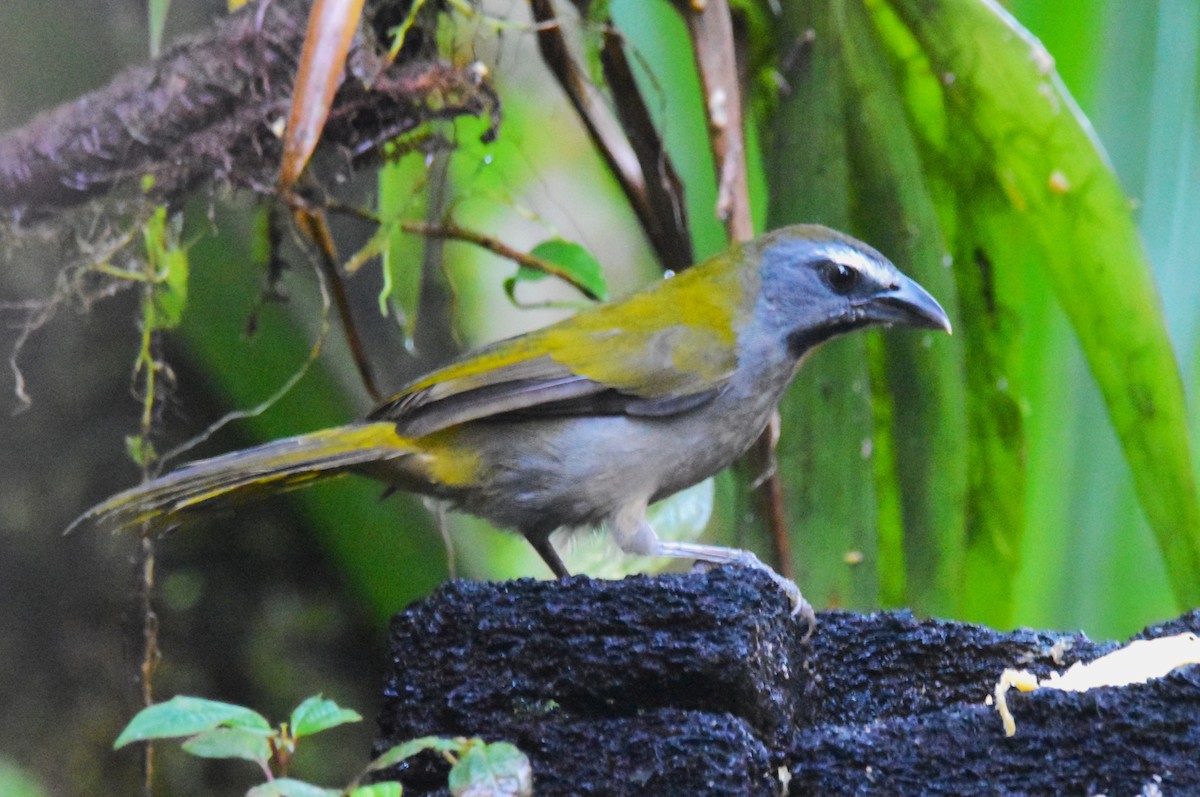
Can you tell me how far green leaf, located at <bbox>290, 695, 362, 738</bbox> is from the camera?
1.44 metres

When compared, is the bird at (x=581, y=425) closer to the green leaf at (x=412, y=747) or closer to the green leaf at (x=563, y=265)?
the green leaf at (x=563, y=265)

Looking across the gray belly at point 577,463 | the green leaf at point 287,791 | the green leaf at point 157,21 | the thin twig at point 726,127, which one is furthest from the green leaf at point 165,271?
the green leaf at point 287,791

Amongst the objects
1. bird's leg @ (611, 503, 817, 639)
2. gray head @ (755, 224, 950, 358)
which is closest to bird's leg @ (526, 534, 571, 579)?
bird's leg @ (611, 503, 817, 639)

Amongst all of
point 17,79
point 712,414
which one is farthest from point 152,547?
point 712,414

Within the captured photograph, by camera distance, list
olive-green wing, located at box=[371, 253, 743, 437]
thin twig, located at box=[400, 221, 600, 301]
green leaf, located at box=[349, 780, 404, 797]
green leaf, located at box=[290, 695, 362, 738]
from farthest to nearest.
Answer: thin twig, located at box=[400, 221, 600, 301], olive-green wing, located at box=[371, 253, 743, 437], green leaf, located at box=[290, 695, 362, 738], green leaf, located at box=[349, 780, 404, 797]

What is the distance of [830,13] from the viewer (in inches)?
120

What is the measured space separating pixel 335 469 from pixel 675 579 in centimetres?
84

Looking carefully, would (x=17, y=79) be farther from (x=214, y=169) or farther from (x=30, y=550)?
(x=30, y=550)

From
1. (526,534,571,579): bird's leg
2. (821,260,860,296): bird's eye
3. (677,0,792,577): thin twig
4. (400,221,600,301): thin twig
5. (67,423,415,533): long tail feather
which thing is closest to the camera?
(67,423,415,533): long tail feather

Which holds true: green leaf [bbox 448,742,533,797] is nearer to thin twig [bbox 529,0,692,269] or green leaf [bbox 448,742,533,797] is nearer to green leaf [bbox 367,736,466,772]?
green leaf [bbox 367,736,466,772]

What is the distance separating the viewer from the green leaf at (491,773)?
50.8 inches

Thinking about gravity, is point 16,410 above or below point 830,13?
below

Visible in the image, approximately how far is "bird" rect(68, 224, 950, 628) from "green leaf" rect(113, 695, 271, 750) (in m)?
0.68

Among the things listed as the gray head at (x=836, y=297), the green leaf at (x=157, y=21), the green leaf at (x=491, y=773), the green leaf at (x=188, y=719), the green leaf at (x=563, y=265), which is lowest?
the green leaf at (x=491, y=773)
